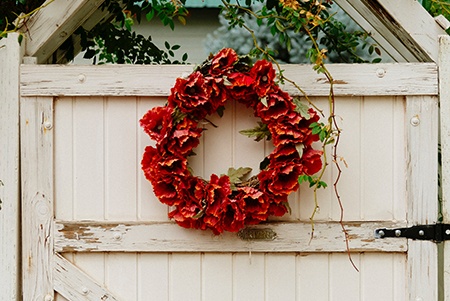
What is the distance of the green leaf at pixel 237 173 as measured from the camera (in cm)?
258

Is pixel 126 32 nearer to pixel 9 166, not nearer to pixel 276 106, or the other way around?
pixel 9 166

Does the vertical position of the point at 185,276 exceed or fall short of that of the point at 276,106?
it falls short

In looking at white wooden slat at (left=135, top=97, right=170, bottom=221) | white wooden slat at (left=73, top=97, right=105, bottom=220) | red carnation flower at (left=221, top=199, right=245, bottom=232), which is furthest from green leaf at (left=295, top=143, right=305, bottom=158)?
white wooden slat at (left=73, top=97, right=105, bottom=220)

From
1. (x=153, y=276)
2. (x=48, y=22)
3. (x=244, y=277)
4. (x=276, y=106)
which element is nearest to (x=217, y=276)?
(x=244, y=277)

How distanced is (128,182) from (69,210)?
8.3 inches

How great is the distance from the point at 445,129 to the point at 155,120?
926 millimetres

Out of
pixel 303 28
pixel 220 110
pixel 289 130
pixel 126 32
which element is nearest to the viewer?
pixel 289 130

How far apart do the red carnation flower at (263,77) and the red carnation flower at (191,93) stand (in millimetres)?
145

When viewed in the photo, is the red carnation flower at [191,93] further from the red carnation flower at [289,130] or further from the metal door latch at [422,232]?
the metal door latch at [422,232]

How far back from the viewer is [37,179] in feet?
8.61

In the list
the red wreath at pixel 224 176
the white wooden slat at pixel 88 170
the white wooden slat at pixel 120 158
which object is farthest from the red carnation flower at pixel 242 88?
the white wooden slat at pixel 88 170

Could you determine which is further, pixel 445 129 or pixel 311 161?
pixel 445 129

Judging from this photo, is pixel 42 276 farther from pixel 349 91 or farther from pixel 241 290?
pixel 349 91

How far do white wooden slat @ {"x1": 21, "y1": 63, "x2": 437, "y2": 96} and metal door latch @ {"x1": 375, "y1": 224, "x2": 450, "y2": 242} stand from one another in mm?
428
